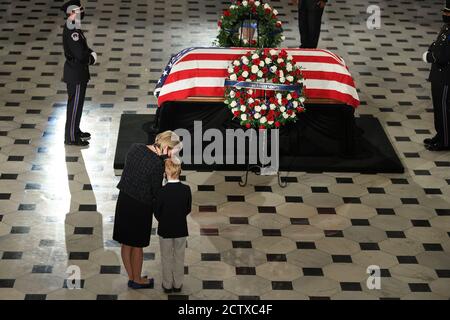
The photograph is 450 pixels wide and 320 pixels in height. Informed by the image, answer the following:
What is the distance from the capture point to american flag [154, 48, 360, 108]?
1029 centimetres

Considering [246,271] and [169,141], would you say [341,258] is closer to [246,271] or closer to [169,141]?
[246,271]

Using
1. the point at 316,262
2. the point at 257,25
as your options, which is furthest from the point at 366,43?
the point at 316,262

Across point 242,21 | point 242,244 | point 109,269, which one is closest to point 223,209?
point 242,244

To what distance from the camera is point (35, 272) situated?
809cm

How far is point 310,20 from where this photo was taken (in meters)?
13.7

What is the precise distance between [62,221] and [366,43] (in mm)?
7712

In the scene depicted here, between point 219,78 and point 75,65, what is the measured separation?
1705 millimetres

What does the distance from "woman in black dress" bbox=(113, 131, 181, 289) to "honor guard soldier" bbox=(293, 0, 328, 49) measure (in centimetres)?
680

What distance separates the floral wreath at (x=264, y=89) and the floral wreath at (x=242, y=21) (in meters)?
1.39

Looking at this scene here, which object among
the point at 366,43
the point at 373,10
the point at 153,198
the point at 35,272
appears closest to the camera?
the point at 153,198

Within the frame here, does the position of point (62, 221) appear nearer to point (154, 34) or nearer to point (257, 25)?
point (257, 25)

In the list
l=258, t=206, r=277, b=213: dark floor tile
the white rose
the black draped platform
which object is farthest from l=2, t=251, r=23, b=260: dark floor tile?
the white rose

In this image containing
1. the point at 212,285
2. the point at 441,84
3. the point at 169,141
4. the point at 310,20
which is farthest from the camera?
the point at 310,20

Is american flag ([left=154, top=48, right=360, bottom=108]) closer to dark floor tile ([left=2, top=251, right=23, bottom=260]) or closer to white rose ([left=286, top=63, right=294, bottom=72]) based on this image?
white rose ([left=286, top=63, right=294, bottom=72])
